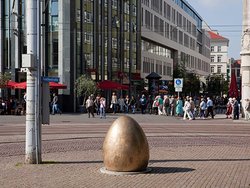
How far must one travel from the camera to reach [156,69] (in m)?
78.6

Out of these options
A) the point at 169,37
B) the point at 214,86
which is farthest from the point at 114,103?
the point at 214,86

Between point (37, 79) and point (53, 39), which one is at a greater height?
point (53, 39)

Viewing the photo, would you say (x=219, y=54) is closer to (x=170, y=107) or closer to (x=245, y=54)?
(x=170, y=107)

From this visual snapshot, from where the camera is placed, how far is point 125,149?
10016 mm

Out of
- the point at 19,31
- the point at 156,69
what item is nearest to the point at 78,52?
the point at 19,31

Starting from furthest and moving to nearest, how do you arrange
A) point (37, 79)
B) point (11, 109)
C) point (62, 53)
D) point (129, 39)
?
1. point (129, 39)
2. point (62, 53)
3. point (11, 109)
4. point (37, 79)

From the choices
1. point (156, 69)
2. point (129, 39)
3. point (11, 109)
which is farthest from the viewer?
point (156, 69)

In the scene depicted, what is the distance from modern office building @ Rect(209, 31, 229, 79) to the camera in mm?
153250

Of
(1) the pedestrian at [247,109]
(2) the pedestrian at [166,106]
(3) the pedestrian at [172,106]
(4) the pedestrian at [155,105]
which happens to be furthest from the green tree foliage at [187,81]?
(1) the pedestrian at [247,109]

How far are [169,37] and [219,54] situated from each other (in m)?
74.9

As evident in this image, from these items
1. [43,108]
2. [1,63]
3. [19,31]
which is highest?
[19,31]

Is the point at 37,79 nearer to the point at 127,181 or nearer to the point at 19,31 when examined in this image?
the point at 127,181

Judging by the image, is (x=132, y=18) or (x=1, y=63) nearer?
(x=1, y=63)

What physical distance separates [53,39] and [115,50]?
12289 millimetres
